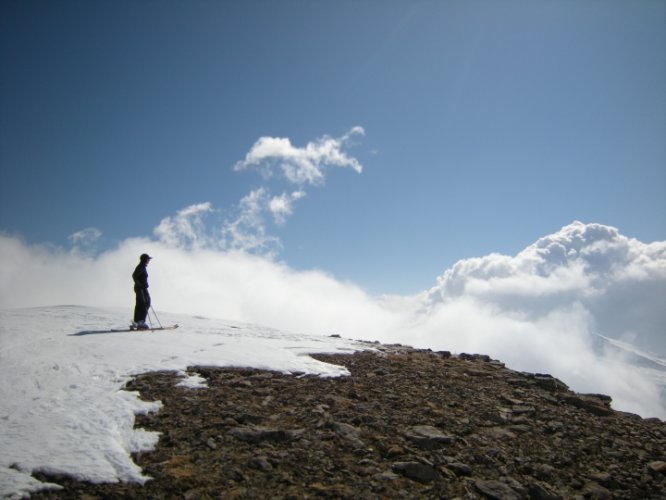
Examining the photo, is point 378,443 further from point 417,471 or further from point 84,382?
point 84,382

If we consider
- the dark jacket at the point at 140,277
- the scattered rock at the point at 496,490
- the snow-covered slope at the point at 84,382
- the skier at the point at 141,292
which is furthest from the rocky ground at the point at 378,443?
the dark jacket at the point at 140,277

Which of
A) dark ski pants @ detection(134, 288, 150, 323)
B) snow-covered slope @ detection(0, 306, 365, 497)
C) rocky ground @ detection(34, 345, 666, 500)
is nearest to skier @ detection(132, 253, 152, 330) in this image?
dark ski pants @ detection(134, 288, 150, 323)

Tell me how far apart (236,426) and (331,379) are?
4513mm

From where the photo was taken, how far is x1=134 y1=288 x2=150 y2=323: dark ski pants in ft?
60.2

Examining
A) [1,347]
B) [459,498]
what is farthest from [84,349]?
[459,498]

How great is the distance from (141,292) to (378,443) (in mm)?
15646

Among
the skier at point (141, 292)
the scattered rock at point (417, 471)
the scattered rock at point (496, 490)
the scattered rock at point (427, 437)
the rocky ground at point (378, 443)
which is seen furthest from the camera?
the skier at point (141, 292)

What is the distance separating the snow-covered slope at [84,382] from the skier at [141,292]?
1.04m

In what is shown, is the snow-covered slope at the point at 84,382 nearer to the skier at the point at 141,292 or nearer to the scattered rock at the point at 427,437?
the skier at the point at 141,292

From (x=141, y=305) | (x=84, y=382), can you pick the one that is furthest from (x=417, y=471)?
(x=141, y=305)

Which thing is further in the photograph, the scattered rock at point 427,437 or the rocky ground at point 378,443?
the scattered rock at point 427,437

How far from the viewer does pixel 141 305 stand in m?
18.5

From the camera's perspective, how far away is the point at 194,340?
15.6 metres

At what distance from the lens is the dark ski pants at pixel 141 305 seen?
18.3 m
